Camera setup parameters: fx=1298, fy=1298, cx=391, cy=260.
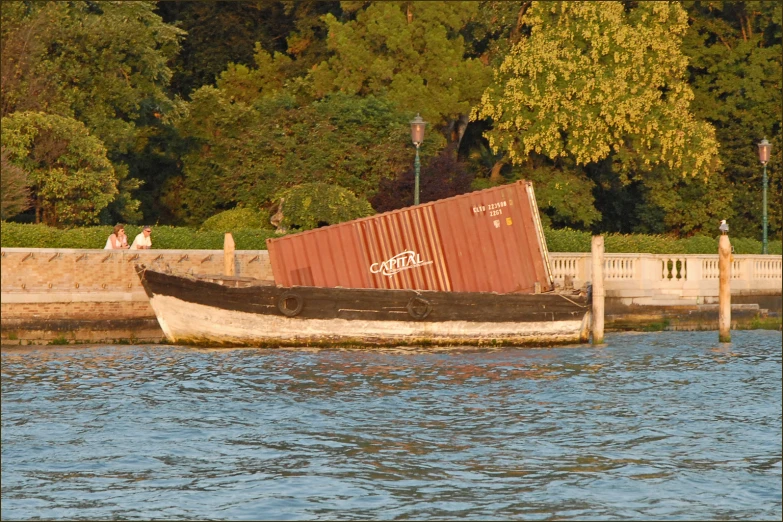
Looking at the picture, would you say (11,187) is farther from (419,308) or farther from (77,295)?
(419,308)

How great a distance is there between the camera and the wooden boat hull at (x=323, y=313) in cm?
3036

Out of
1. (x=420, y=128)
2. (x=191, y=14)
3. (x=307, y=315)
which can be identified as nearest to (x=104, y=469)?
(x=307, y=315)

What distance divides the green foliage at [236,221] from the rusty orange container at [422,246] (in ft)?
27.8

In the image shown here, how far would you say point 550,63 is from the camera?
4484 centimetres

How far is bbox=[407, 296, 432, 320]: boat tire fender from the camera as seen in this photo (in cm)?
3066

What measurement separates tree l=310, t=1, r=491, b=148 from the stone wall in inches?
612

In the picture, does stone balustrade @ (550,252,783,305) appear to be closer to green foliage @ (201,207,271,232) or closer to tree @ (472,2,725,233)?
tree @ (472,2,725,233)

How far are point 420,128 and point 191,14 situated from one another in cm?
2396

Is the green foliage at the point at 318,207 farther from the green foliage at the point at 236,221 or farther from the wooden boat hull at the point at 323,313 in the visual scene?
the wooden boat hull at the point at 323,313

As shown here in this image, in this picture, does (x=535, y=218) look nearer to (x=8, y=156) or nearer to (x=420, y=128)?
(x=420, y=128)

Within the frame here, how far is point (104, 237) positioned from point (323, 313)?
7181 mm

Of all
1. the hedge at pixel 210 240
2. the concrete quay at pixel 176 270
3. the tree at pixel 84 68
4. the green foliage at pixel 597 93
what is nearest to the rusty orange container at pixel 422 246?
the concrete quay at pixel 176 270

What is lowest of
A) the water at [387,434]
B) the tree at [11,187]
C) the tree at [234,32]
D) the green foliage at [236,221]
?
the water at [387,434]

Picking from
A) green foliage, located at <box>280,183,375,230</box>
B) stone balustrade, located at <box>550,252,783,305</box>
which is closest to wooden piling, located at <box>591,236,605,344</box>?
stone balustrade, located at <box>550,252,783,305</box>
